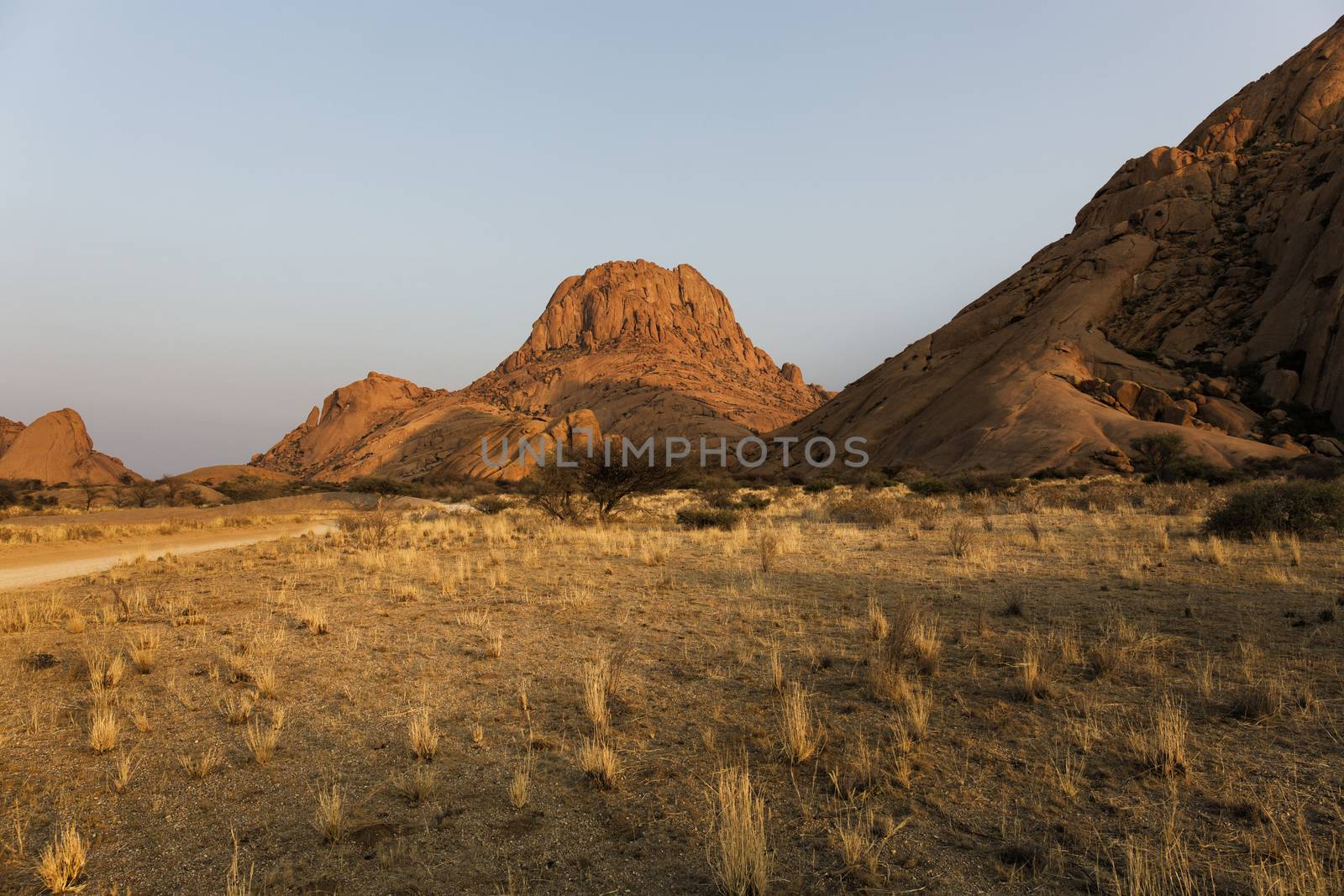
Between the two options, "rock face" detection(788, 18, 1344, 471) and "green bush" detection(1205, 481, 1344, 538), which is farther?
"rock face" detection(788, 18, 1344, 471)

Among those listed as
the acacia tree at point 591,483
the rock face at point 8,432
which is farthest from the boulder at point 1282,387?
the rock face at point 8,432

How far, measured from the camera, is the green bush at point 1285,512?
13.2 meters

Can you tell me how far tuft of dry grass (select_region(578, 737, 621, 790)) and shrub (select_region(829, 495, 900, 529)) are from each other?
606 inches

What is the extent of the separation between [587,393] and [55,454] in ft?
251

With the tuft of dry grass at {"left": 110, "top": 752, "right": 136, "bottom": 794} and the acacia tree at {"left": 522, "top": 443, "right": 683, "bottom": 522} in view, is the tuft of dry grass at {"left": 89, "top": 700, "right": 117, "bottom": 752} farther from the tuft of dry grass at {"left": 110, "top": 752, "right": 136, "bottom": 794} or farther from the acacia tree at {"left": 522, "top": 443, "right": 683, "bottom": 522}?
the acacia tree at {"left": 522, "top": 443, "right": 683, "bottom": 522}

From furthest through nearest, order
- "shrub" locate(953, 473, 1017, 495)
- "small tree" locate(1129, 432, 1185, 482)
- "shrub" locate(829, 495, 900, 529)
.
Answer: "small tree" locate(1129, 432, 1185, 482)
"shrub" locate(953, 473, 1017, 495)
"shrub" locate(829, 495, 900, 529)

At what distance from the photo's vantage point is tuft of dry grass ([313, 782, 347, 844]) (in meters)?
3.73

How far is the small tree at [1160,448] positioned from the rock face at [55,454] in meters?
106

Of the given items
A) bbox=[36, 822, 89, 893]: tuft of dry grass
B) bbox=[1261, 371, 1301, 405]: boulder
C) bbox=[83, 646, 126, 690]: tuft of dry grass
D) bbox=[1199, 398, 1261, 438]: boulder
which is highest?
bbox=[1261, 371, 1301, 405]: boulder

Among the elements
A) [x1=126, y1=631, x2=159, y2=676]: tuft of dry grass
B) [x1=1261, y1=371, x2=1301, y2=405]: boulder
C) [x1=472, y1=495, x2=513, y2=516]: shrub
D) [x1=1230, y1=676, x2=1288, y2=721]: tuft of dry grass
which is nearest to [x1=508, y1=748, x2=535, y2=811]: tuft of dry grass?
[x1=126, y1=631, x2=159, y2=676]: tuft of dry grass

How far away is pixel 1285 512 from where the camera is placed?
13.3 m

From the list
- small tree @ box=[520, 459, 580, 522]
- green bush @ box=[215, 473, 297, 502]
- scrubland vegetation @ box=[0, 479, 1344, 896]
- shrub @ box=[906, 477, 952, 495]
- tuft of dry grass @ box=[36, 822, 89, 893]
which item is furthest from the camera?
green bush @ box=[215, 473, 297, 502]

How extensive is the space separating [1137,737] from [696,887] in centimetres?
330

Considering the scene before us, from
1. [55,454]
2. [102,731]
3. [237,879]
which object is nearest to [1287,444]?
[237,879]
